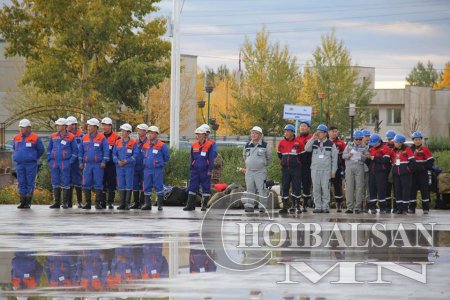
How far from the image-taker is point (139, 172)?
25.3 metres

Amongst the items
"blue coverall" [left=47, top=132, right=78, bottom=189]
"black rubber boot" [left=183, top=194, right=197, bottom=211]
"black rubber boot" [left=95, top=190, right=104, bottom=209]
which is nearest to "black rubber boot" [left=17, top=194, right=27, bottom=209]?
"blue coverall" [left=47, top=132, right=78, bottom=189]

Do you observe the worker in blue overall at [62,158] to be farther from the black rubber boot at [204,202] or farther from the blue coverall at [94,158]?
the black rubber boot at [204,202]

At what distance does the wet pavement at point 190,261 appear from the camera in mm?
10227

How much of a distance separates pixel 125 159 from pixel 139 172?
2.46 feet

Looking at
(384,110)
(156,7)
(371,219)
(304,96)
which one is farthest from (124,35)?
(384,110)

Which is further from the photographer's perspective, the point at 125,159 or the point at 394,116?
the point at 394,116

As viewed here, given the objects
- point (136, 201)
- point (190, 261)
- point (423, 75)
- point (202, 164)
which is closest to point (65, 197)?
point (136, 201)

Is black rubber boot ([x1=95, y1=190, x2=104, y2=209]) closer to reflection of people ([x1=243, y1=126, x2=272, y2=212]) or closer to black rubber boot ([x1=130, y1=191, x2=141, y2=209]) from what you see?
black rubber boot ([x1=130, y1=191, x2=141, y2=209])

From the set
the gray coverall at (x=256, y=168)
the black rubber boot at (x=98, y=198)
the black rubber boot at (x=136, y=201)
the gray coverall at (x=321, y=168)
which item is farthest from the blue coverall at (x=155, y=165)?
the gray coverall at (x=321, y=168)

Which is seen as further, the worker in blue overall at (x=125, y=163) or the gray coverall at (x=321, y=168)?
A: the worker in blue overall at (x=125, y=163)

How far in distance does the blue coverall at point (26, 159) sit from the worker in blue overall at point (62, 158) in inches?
16.5

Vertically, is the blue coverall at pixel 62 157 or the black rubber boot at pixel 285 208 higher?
the blue coverall at pixel 62 157

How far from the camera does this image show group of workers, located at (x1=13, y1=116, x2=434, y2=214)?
2411cm

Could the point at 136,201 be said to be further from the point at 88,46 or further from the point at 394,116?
the point at 394,116
